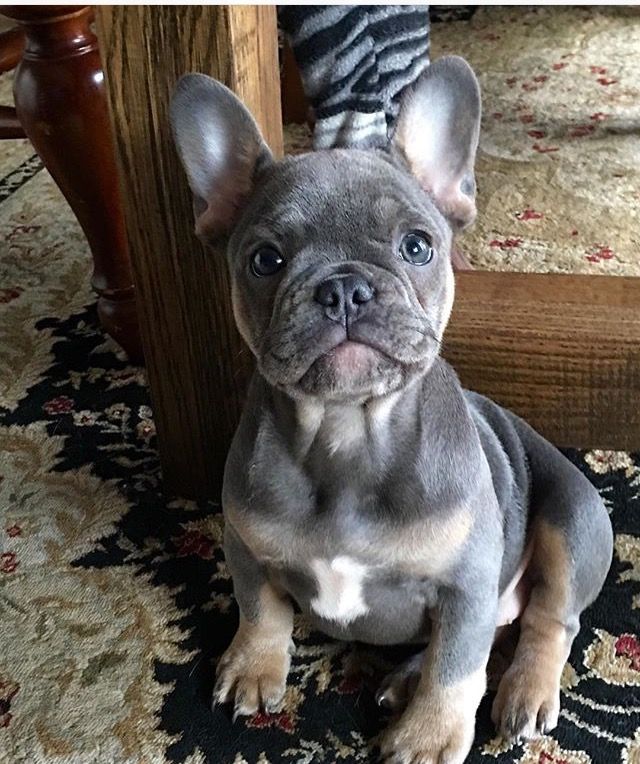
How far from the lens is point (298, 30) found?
1.33 meters

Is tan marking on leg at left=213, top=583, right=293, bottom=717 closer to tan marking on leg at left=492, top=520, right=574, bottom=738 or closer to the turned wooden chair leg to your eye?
tan marking on leg at left=492, top=520, right=574, bottom=738

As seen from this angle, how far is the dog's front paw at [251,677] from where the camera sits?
1119 millimetres

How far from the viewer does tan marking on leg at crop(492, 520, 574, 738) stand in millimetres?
1076

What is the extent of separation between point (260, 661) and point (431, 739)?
221 millimetres

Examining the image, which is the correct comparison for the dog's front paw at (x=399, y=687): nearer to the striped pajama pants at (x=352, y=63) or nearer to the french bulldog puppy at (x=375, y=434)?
the french bulldog puppy at (x=375, y=434)

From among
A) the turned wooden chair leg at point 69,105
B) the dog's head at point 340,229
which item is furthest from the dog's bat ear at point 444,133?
the turned wooden chair leg at point 69,105

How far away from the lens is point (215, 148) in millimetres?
1055

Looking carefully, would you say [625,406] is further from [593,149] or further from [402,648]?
[593,149]

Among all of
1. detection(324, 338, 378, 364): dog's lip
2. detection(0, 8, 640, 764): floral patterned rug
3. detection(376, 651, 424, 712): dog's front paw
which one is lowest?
detection(0, 8, 640, 764): floral patterned rug

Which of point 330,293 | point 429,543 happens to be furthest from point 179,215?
point 429,543

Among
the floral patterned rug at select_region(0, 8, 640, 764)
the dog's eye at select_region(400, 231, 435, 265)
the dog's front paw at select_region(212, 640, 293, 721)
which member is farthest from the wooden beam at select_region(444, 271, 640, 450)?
the dog's front paw at select_region(212, 640, 293, 721)

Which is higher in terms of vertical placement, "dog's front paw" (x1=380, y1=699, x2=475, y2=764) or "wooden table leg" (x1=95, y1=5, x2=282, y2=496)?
"wooden table leg" (x1=95, y1=5, x2=282, y2=496)

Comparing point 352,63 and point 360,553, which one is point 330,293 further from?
point 352,63

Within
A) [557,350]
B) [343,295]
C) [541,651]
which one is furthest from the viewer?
[557,350]
